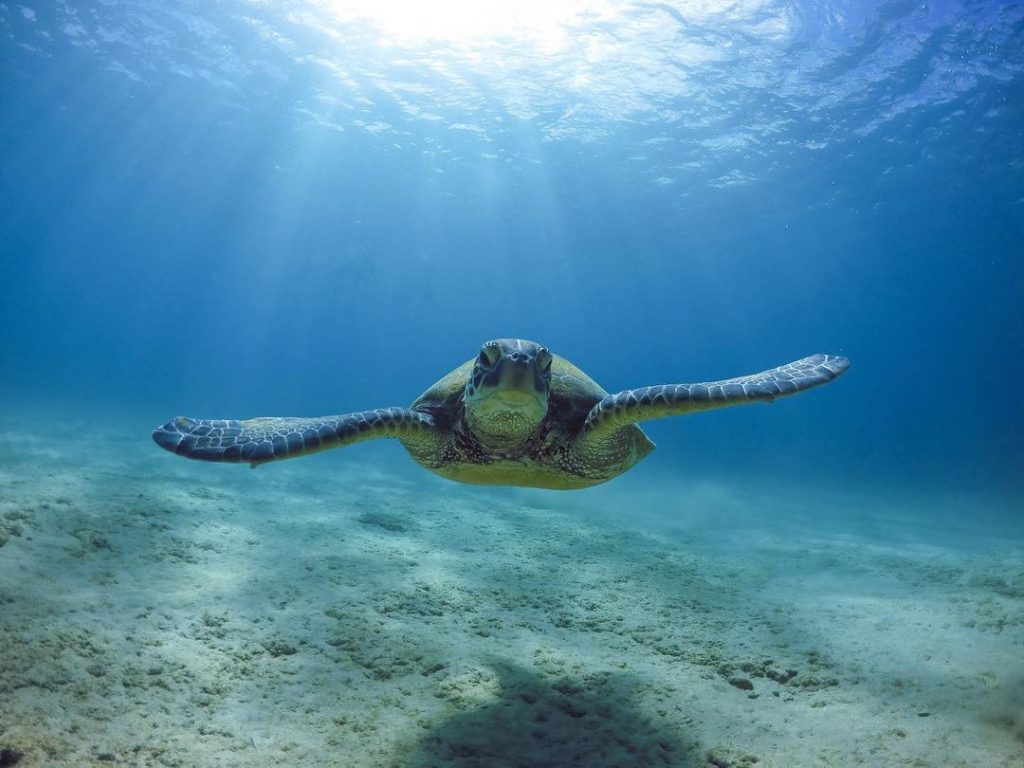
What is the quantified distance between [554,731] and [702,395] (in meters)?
2.67

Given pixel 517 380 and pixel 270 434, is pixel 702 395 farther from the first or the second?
pixel 270 434

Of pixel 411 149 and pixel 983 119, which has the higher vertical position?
pixel 411 149

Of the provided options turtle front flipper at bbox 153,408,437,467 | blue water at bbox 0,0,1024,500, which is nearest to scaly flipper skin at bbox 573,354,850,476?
turtle front flipper at bbox 153,408,437,467

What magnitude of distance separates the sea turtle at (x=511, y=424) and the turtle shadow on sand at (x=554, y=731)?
82.2 inches

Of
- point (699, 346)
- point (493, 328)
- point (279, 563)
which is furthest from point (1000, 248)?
point (493, 328)

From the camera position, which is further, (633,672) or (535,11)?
(535,11)

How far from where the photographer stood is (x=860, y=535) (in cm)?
1319

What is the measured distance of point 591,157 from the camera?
1262 inches

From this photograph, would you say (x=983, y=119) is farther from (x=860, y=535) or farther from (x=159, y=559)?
(x=159, y=559)

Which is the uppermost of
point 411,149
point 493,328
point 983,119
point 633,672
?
point 493,328

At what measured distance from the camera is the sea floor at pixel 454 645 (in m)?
3.46

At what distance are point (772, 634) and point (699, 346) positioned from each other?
377ft

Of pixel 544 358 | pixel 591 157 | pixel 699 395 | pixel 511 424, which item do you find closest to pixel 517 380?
pixel 544 358

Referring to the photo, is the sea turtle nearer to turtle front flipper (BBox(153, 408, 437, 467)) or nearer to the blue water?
turtle front flipper (BBox(153, 408, 437, 467))
